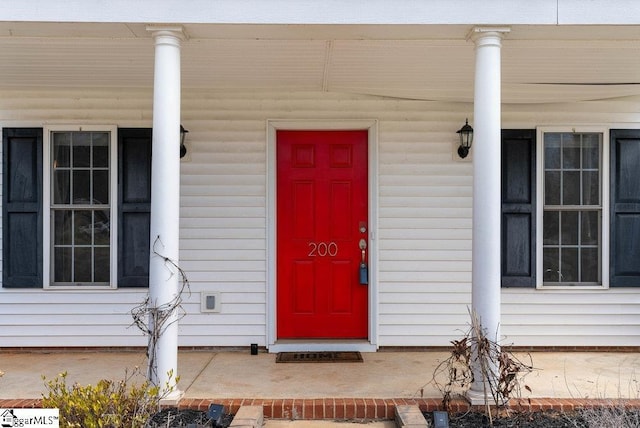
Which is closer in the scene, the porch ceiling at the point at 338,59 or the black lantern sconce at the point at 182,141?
the porch ceiling at the point at 338,59

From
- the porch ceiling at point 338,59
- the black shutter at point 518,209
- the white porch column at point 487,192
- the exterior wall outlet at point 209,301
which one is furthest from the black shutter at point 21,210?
the black shutter at point 518,209

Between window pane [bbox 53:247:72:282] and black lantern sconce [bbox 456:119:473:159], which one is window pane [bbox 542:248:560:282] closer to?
black lantern sconce [bbox 456:119:473:159]

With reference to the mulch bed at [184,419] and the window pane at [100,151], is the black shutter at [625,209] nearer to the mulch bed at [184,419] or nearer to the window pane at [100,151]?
the mulch bed at [184,419]

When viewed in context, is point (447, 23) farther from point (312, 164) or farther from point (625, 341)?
point (625, 341)

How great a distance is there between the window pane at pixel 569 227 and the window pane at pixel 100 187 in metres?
4.55

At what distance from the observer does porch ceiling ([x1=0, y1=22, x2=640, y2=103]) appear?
11.9 feet

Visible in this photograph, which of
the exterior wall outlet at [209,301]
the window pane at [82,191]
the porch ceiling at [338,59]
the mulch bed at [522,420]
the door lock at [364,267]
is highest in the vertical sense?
the porch ceiling at [338,59]

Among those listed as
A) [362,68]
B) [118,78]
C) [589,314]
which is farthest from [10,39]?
[589,314]

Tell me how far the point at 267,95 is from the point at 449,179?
2.00 m

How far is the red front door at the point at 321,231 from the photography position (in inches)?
205

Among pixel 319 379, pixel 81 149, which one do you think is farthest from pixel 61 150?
pixel 319 379

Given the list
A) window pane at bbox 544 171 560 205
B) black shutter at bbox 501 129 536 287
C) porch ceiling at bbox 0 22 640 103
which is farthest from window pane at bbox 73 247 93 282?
window pane at bbox 544 171 560 205

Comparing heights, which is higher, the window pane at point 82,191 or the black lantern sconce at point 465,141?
the black lantern sconce at point 465,141

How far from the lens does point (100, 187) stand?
517cm
